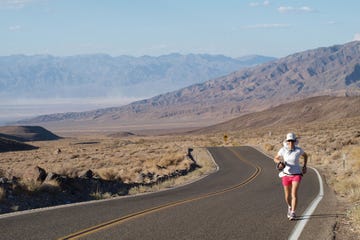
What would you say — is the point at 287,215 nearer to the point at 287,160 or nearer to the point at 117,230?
the point at 287,160

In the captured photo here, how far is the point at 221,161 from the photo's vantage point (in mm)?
37000

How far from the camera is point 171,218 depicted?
1184 cm

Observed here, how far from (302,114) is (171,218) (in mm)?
134629

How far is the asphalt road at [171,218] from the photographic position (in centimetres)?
1000

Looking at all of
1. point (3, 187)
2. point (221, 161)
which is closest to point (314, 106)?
point (221, 161)

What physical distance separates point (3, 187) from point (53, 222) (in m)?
4.96

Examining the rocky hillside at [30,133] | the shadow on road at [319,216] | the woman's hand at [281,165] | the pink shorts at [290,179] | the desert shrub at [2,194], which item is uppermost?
the woman's hand at [281,165]

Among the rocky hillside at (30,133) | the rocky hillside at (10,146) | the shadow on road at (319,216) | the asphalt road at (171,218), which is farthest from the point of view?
the rocky hillside at (30,133)

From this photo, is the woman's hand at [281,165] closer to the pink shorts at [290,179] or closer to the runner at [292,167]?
the runner at [292,167]

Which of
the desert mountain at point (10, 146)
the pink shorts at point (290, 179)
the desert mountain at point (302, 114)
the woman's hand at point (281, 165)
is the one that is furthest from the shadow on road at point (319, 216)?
the desert mountain at point (302, 114)

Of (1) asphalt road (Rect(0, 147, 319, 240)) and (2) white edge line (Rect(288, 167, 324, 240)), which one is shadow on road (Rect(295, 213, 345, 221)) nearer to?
(2) white edge line (Rect(288, 167, 324, 240))

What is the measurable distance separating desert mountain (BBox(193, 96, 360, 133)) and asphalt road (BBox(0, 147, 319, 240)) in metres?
108

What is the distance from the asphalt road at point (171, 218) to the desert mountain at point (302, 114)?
107674mm

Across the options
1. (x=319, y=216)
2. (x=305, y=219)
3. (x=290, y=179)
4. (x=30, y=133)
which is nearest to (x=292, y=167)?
(x=290, y=179)
